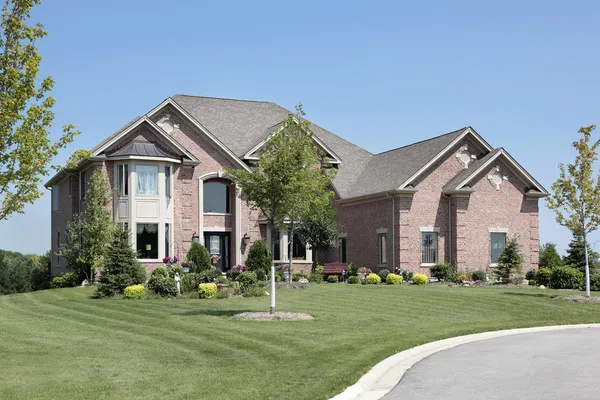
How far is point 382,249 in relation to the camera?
4078 cm

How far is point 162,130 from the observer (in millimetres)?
37656

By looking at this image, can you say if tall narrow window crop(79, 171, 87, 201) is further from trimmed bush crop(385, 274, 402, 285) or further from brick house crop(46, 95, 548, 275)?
trimmed bush crop(385, 274, 402, 285)

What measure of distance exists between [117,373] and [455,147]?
30681 millimetres

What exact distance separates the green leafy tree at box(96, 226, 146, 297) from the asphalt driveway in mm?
16899

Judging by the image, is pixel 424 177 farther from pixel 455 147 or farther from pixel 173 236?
pixel 173 236

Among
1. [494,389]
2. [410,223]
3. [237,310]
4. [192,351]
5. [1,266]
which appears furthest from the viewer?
[1,266]

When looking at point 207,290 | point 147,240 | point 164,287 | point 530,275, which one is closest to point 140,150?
point 147,240

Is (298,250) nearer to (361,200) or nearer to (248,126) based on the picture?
(361,200)

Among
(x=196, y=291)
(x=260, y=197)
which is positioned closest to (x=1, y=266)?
(x=196, y=291)

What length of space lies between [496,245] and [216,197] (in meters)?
16.0

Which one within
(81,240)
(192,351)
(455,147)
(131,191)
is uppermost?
(455,147)

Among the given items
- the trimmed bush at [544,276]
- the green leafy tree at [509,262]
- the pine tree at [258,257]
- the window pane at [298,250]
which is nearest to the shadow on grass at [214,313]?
the pine tree at [258,257]

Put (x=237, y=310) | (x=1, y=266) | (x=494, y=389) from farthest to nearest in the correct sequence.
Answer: (x=1, y=266) < (x=237, y=310) < (x=494, y=389)

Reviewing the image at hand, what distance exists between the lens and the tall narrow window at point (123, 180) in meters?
36.5
